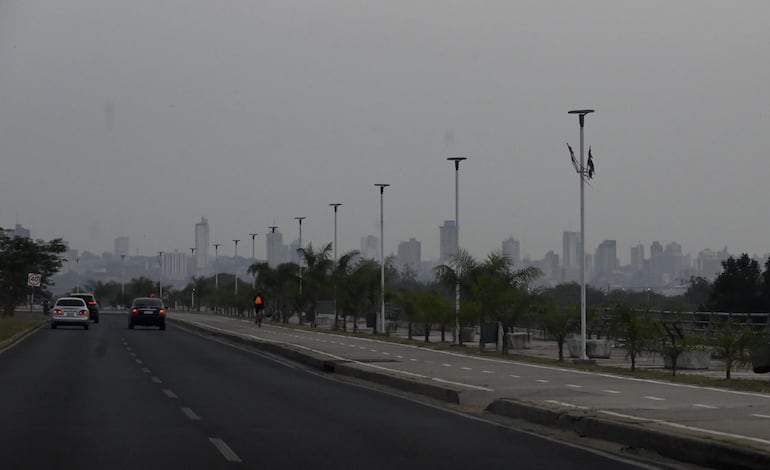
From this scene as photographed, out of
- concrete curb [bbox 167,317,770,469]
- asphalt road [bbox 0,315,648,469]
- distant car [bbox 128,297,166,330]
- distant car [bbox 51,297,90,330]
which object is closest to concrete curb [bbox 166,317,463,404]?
concrete curb [bbox 167,317,770,469]

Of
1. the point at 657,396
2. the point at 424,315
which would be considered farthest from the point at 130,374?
the point at 424,315

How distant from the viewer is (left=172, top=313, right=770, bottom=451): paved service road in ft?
51.9

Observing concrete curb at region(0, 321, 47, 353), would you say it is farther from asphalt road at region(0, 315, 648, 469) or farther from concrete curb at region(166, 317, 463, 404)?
asphalt road at region(0, 315, 648, 469)

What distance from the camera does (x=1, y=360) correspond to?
110 feet

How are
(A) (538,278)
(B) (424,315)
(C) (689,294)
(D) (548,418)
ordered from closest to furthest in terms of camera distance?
(D) (548,418), (A) (538,278), (B) (424,315), (C) (689,294)

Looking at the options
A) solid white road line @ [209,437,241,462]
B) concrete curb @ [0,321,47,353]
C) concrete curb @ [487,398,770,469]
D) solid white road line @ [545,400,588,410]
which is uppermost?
concrete curb @ [0,321,47,353]

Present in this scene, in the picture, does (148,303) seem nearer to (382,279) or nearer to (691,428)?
(382,279)

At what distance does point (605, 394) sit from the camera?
21.6 metres

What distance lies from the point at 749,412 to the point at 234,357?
21.7 metres

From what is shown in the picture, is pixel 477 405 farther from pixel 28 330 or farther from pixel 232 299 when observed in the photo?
pixel 232 299

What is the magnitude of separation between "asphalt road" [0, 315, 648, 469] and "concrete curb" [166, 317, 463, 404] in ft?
2.53

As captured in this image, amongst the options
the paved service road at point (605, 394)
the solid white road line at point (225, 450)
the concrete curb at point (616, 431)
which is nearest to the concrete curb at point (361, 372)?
the concrete curb at point (616, 431)

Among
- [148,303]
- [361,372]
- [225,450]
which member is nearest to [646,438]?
[225,450]

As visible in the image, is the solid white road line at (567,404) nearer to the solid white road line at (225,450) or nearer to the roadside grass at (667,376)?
the roadside grass at (667,376)
